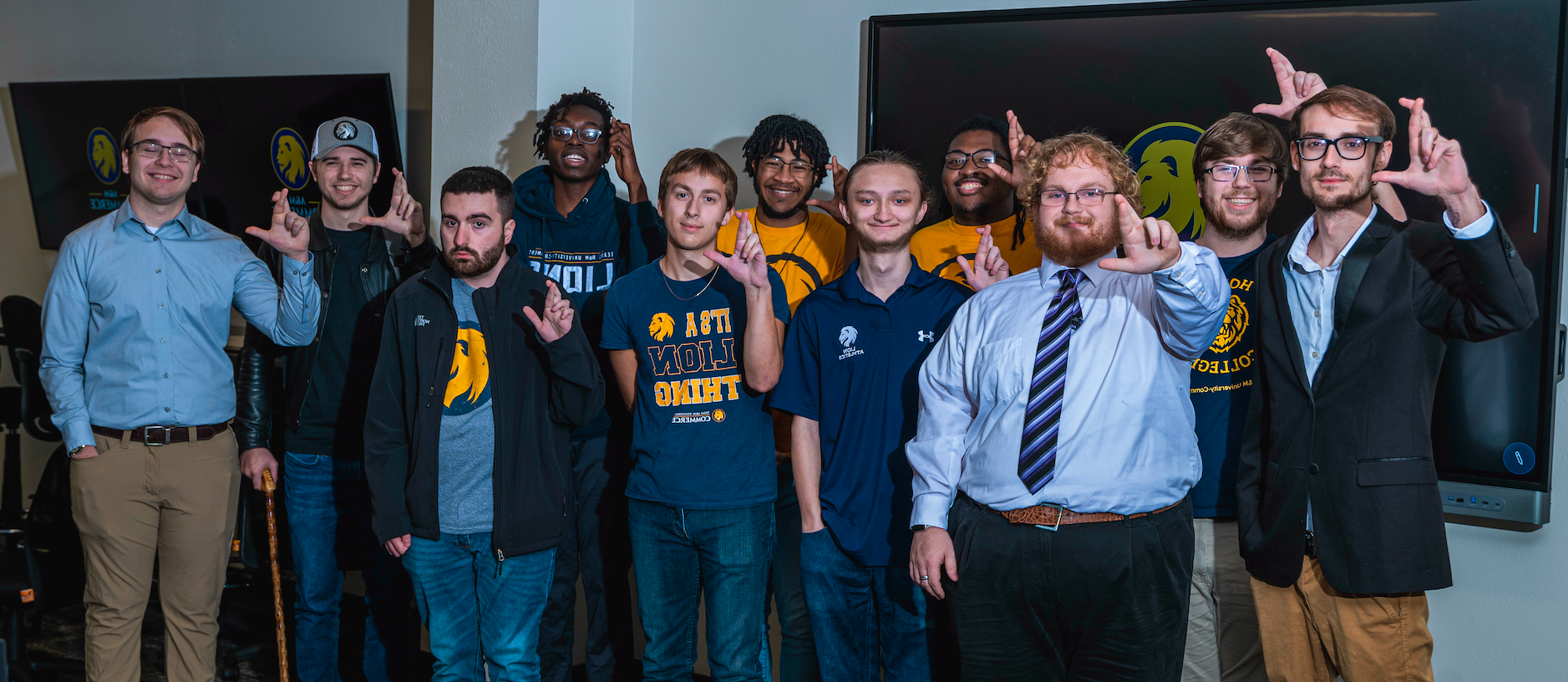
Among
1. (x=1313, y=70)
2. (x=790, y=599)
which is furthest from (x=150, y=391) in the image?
(x=1313, y=70)

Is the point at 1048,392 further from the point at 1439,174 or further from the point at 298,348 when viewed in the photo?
the point at 298,348

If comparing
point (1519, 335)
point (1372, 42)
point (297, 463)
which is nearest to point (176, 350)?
point (297, 463)

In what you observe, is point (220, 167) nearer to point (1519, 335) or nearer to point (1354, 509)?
point (1354, 509)

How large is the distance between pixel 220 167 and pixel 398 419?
2672 mm

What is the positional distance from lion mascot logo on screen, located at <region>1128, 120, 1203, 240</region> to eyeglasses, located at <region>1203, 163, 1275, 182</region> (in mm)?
495

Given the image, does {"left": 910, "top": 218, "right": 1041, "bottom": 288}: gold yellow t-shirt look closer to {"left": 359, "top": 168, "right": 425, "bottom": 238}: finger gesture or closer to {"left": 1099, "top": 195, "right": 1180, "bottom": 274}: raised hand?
{"left": 1099, "top": 195, "right": 1180, "bottom": 274}: raised hand

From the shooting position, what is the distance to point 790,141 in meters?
2.92

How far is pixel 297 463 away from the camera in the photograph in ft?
9.87

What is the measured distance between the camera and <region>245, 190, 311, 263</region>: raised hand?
8.91 ft

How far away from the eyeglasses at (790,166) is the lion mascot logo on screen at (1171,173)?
0.98m

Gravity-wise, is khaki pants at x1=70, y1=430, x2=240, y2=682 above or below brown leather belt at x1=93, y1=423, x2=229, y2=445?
below

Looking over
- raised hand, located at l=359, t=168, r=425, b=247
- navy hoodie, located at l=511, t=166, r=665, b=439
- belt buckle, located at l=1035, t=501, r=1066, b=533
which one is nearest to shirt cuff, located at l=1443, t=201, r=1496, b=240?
belt buckle, located at l=1035, t=501, r=1066, b=533

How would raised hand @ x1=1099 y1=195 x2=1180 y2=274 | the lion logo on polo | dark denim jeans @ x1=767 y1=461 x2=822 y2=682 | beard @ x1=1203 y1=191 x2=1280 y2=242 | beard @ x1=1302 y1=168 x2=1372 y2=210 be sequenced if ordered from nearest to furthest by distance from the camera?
1. raised hand @ x1=1099 y1=195 x2=1180 y2=274
2. beard @ x1=1302 y1=168 x2=1372 y2=210
3. beard @ x1=1203 y1=191 x2=1280 y2=242
4. the lion logo on polo
5. dark denim jeans @ x1=767 y1=461 x2=822 y2=682

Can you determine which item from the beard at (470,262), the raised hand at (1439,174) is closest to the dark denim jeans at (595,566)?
the beard at (470,262)
